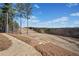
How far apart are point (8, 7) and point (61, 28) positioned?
31.7 inches

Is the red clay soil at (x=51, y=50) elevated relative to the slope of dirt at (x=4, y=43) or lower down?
lower down

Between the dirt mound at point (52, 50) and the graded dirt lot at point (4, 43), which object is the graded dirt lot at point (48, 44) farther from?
the graded dirt lot at point (4, 43)

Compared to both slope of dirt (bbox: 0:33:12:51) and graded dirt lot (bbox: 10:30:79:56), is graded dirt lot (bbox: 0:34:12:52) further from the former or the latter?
graded dirt lot (bbox: 10:30:79:56)

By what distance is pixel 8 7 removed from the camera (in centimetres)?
356

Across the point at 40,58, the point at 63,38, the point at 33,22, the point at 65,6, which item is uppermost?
the point at 65,6

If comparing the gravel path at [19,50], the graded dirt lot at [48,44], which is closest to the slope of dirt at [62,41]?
the graded dirt lot at [48,44]

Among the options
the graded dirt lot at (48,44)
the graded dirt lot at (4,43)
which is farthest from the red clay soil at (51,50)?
the graded dirt lot at (4,43)

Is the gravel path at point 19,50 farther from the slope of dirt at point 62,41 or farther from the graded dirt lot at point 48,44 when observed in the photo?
the slope of dirt at point 62,41

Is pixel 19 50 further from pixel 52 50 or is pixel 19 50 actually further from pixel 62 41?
pixel 62 41

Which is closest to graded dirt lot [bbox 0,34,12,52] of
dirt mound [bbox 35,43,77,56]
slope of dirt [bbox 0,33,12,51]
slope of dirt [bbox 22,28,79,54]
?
slope of dirt [bbox 0,33,12,51]

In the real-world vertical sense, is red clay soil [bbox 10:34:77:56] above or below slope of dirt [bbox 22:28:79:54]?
below

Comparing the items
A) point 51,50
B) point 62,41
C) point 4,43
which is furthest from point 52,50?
point 4,43

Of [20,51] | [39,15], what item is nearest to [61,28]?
[39,15]

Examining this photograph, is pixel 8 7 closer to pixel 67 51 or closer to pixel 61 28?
pixel 61 28
